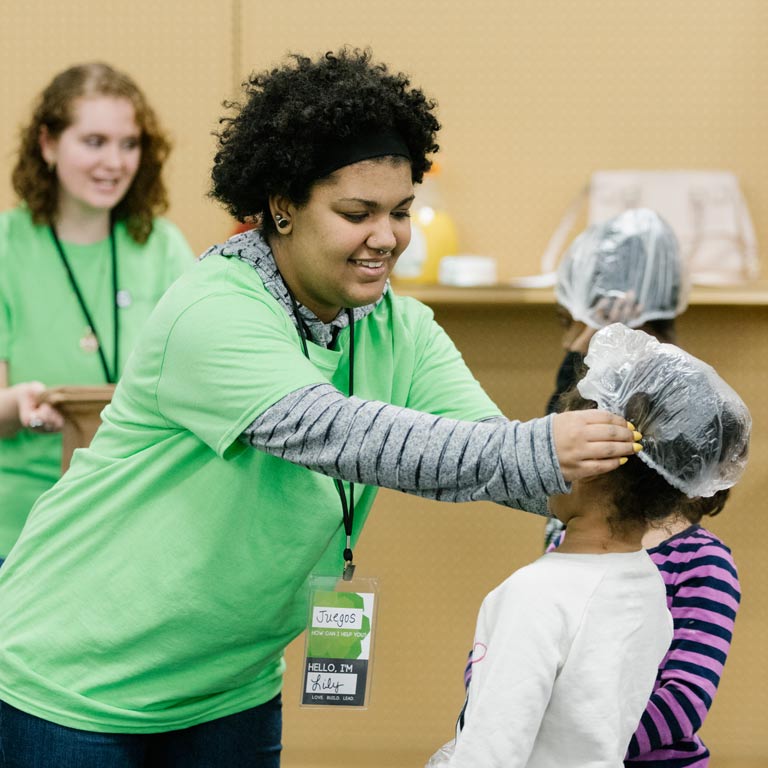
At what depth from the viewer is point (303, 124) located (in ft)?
4.56

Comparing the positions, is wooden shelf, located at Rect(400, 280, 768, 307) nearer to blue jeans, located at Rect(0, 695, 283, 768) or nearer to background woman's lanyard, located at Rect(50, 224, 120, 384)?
background woman's lanyard, located at Rect(50, 224, 120, 384)

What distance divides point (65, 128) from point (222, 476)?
4.75ft

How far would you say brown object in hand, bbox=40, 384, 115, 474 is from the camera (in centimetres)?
217

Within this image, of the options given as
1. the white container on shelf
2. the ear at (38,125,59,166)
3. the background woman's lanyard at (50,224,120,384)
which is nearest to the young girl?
the background woman's lanyard at (50,224,120,384)

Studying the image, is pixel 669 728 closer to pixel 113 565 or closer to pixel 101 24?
pixel 113 565

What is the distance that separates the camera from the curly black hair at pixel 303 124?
1.39 meters

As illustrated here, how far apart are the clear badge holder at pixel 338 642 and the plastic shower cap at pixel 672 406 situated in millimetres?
400

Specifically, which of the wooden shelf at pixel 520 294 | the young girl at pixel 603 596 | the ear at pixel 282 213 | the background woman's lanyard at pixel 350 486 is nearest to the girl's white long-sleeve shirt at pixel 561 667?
the young girl at pixel 603 596

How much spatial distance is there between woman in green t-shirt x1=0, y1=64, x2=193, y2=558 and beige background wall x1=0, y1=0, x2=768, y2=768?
485mm

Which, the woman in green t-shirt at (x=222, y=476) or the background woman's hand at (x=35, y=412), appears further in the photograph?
the background woman's hand at (x=35, y=412)

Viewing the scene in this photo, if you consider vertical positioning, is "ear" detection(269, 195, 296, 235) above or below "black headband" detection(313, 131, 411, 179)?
below

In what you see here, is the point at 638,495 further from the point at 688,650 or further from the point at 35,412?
the point at 35,412

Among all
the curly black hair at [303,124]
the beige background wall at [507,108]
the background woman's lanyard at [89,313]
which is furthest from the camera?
the beige background wall at [507,108]

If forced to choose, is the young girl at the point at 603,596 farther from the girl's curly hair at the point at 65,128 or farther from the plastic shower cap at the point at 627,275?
the girl's curly hair at the point at 65,128
